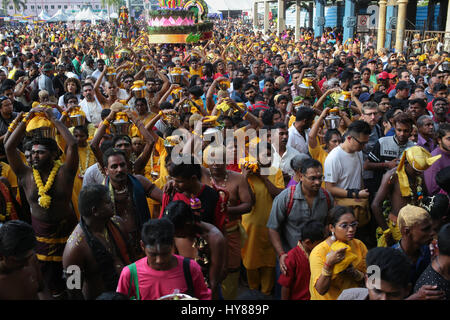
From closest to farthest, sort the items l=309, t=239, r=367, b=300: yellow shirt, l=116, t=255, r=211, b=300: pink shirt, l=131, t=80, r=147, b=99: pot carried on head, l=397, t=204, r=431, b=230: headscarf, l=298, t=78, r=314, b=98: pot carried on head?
l=116, t=255, r=211, b=300: pink shirt → l=309, t=239, r=367, b=300: yellow shirt → l=397, t=204, r=431, b=230: headscarf → l=131, t=80, r=147, b=99: pot carried on head → l=298, t=78, r=314, b=98: pot carried on head

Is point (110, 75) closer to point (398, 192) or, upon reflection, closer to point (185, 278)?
point (398, 192)

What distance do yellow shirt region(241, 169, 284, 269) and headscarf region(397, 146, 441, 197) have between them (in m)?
1.15

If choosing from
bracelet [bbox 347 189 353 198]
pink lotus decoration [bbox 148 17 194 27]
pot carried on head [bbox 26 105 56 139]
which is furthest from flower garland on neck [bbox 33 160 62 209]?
pink lotus decoration [bbox 148 17 194 27]

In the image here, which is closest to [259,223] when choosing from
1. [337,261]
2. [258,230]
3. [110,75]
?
[258,230]

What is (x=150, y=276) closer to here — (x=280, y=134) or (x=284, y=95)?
(x=280, y=134)

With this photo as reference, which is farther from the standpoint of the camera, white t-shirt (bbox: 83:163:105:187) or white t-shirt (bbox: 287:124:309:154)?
white t-shirt (bbox: 287:124:309:154)

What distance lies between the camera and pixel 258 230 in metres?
4.08

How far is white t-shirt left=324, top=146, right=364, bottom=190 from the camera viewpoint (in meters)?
4.21

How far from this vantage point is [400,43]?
1888 cm

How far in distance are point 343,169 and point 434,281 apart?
1.76 metres

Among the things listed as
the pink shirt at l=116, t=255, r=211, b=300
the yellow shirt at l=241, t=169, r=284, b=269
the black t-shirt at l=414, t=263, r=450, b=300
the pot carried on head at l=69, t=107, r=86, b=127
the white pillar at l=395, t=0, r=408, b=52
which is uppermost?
the white pillar at l=395, t=0, r=408, b=52

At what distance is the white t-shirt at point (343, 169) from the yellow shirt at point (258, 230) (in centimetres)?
64

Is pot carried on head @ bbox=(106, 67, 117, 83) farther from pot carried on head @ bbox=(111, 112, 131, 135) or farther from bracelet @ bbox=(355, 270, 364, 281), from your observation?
bracelet @ bbox=(355, 270, 364, 281)
